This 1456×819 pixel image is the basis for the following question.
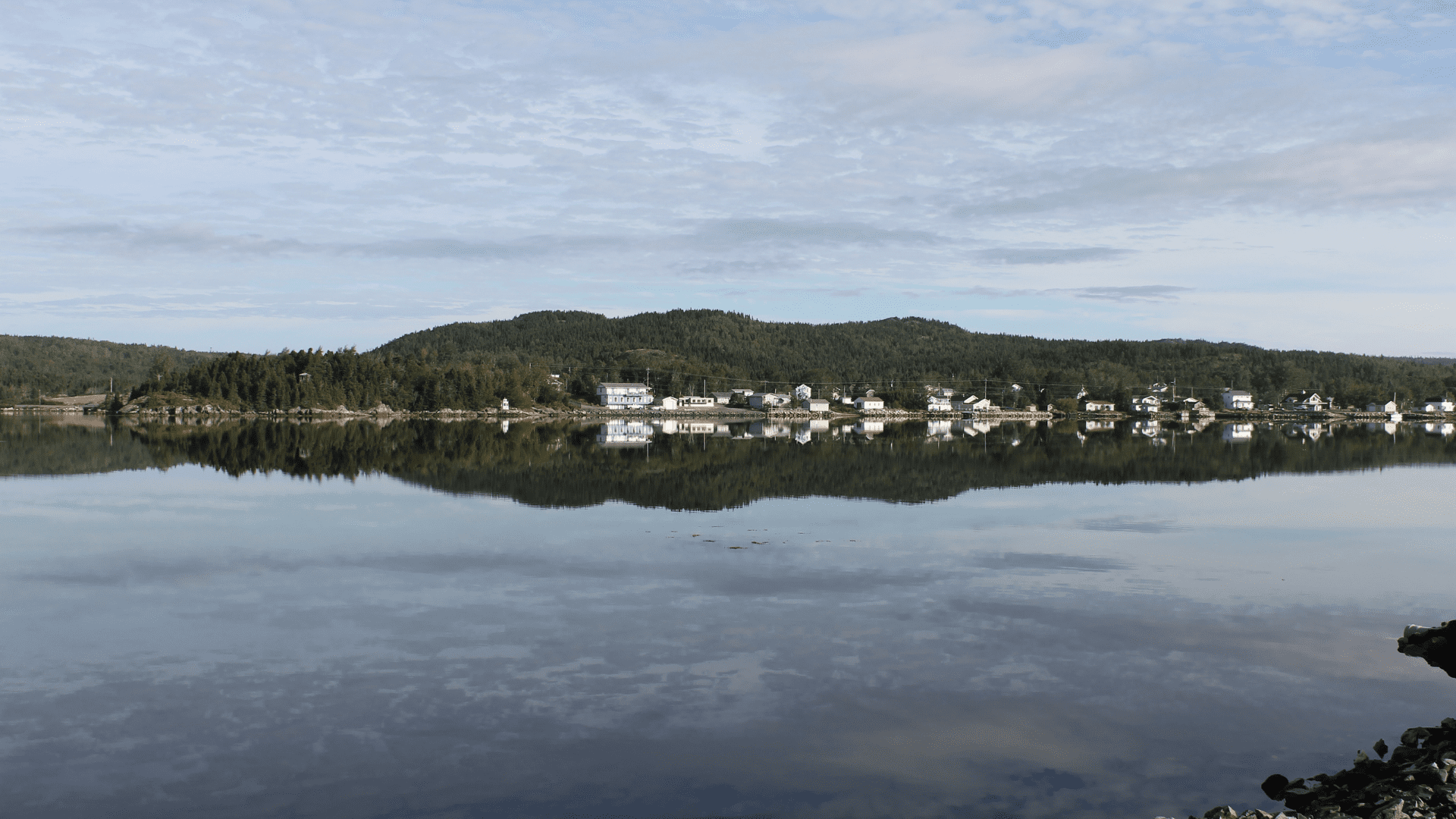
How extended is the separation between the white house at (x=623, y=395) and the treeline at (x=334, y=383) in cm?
1546

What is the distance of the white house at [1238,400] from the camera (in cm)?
12362

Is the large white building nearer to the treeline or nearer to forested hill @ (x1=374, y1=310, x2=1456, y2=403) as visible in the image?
forested hill @ (x1=374, y1=310, x2=1456, y2=403)

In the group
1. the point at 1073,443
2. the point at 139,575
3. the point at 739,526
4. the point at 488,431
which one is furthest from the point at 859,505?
the point at 488,431

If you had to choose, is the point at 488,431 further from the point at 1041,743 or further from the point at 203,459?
the point at 1041,743

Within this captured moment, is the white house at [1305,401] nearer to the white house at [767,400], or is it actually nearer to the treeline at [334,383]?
the white house at [767,400]

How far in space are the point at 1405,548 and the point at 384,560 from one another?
47.0 ft

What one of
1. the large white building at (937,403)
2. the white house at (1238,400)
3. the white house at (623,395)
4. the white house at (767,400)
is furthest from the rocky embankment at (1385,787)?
the white house at (1238,400)

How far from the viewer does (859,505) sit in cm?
1900

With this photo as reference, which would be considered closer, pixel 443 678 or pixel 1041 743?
pixel 1041 743

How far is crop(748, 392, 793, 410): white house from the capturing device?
4579 inches

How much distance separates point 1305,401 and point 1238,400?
46.7 feet

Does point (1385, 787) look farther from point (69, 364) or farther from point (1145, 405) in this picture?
point (69, 364)

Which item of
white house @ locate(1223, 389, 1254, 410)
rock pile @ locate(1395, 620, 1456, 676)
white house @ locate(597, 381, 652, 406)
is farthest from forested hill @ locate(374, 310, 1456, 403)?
rock pile @ locate(1395, 620, 1456, 676)

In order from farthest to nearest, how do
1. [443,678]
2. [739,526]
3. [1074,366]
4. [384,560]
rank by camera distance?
[1074,366]
[739,526]
[384,560]
[443,678]
